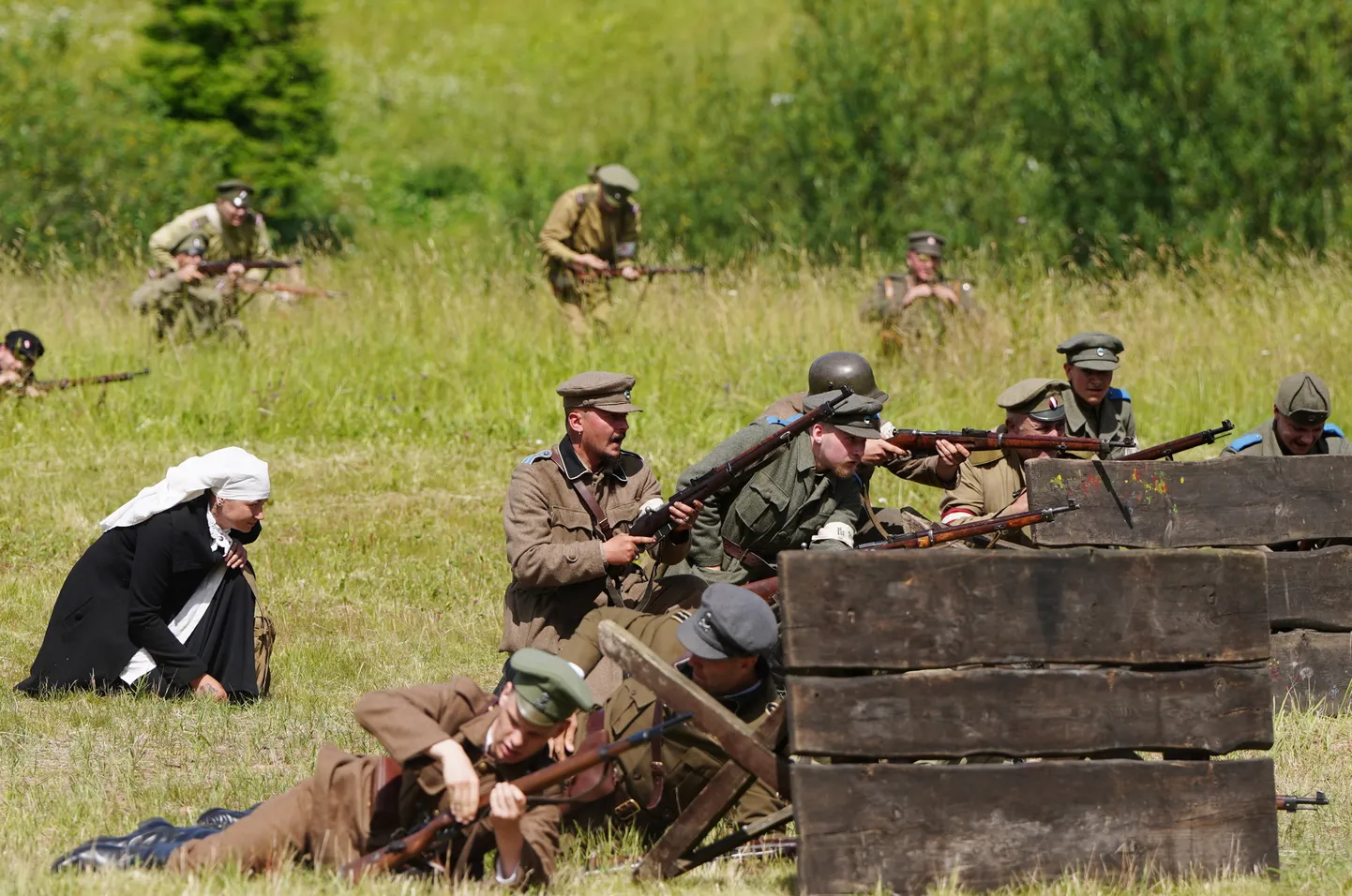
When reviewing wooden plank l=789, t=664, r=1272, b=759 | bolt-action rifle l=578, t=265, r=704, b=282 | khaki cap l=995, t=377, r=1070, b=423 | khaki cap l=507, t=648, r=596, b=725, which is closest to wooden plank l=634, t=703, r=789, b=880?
wooden plank l=789, t=664, r=1272, b=759

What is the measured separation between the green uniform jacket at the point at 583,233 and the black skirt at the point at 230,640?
7.29m

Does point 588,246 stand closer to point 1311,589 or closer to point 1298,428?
point 1298,428

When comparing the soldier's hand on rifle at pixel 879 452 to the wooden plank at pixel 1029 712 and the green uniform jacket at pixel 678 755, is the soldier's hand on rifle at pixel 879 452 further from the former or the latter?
the wooden plank at pixel 1029 712

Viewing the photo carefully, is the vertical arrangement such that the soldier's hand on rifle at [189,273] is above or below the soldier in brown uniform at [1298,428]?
above

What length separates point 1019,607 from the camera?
5.30 metres

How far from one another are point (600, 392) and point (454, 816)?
8.44 ft

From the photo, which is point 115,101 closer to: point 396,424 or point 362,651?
point 396,424

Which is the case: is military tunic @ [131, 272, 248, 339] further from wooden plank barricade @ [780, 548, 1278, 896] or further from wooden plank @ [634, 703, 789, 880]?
wooden plank barricade @ [780, 548, 1278, 896]

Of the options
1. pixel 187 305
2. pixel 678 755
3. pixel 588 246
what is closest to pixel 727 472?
pixel 678 755

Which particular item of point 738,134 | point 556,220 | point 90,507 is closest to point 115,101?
point 738,134

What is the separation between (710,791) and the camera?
5.36 m

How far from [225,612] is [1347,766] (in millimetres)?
5087

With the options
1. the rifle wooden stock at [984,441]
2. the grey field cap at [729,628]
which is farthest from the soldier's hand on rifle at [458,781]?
the rifle wooden stock at [984,441]

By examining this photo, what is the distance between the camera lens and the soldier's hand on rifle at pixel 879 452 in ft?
25.8
